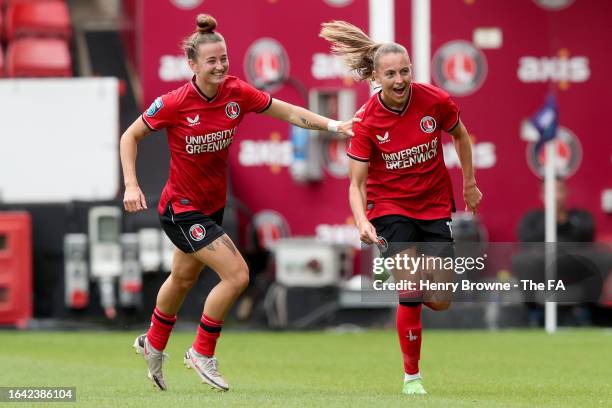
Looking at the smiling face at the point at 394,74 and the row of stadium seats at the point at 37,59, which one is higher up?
the row of stadium seats at the point at 37,59

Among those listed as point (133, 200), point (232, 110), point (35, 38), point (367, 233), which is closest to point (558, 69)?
point (35, 38)

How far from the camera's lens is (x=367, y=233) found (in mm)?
9078

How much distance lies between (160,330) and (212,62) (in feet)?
5.13

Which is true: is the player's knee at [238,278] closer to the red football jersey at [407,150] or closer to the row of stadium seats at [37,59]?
the red football jersey at [407,150]

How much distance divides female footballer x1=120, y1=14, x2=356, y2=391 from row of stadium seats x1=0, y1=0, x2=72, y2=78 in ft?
31.9

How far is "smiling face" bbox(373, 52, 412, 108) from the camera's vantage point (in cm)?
921

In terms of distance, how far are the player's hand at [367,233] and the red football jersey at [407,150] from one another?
0.39m

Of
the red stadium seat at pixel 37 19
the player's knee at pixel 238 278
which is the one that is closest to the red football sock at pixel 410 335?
the player's knee at pixel 238 278

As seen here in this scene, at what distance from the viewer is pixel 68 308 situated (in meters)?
16.9

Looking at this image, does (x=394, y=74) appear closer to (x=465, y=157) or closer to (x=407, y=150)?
(x=407, y=150)

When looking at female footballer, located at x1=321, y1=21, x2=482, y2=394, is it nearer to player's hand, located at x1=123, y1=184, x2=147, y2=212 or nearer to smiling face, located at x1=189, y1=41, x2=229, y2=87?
smiling face, located at x1=189, y1=41, x2=229, y2=87

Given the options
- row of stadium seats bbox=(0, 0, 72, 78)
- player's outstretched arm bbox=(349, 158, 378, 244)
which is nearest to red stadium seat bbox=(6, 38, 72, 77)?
row of stadium seats bbox=(0, 0, 72, 78)

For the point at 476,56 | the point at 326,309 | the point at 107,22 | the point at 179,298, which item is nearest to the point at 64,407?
the point at 179,298

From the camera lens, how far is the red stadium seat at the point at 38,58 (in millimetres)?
19156
